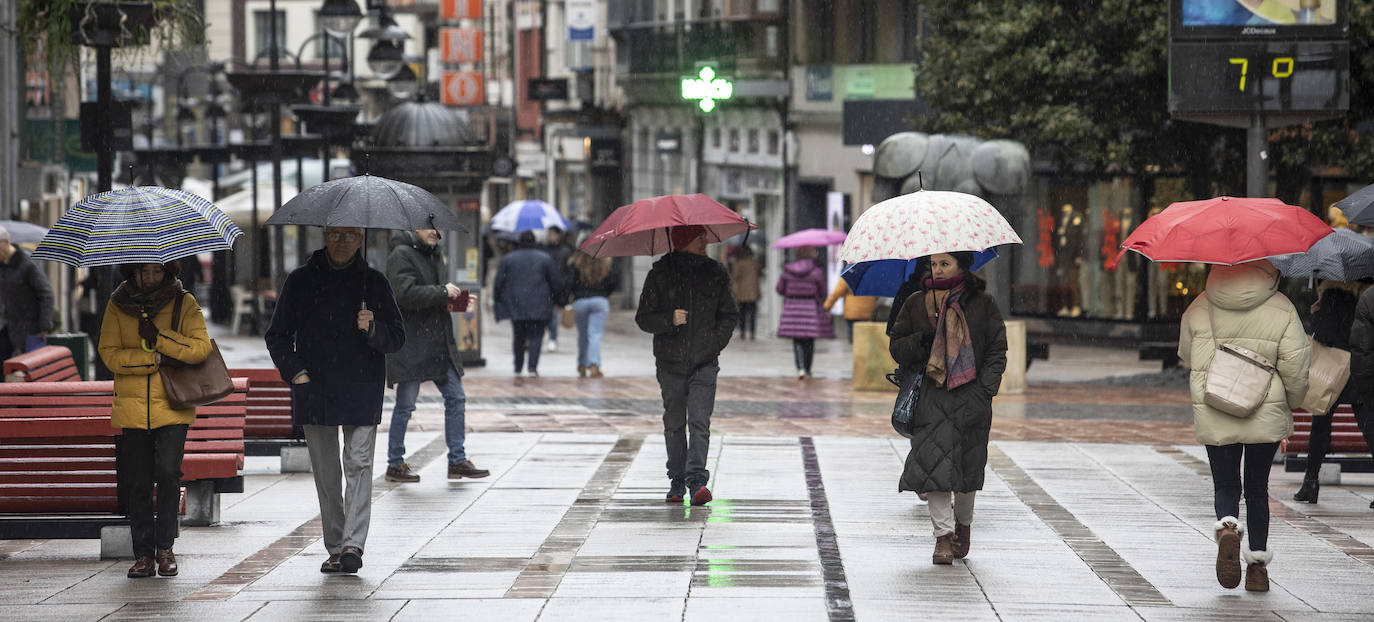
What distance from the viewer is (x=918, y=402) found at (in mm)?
9281

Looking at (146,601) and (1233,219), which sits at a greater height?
(1233,219)

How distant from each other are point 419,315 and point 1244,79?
730 centimetres

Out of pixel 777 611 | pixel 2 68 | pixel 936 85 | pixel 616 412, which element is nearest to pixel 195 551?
pixel 777 611

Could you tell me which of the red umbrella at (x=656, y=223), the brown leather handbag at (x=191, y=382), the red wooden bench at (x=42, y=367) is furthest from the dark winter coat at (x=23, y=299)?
the brown leather handbag at (x=191, y=382)

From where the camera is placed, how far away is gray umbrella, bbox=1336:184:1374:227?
38.3 ft

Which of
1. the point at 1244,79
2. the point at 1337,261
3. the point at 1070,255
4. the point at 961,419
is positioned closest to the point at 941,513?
the point at 961,419

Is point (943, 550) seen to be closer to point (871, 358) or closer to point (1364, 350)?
point (1364, 350)

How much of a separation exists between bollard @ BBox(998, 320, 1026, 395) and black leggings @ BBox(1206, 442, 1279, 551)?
11.4 metres

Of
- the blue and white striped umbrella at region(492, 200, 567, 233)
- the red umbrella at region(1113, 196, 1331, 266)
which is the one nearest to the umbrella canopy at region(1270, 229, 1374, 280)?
the red umbrella at region(1113, 196, 1331, 266)

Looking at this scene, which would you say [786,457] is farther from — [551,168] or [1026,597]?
[551,168]

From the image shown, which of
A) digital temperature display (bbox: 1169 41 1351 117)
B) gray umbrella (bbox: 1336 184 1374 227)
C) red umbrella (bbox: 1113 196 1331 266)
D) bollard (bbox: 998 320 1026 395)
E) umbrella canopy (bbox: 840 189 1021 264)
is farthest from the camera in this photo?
bollard (bbox: 998 320 1026 395)

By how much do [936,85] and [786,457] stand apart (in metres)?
12.7

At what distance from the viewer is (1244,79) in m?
16.1

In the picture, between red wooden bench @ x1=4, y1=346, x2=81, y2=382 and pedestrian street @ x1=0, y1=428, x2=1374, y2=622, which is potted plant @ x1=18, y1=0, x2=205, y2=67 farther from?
pedestrian street @ x1=0, y1=428, x2=1374, y2=622
